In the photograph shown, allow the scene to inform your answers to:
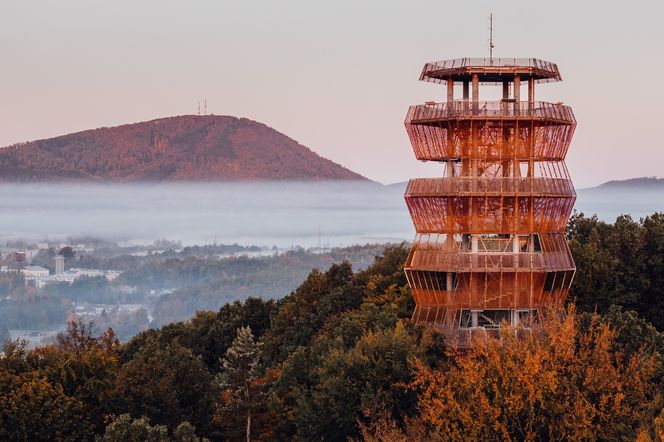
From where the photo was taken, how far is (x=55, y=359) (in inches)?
2712

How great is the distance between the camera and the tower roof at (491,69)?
68750 mm

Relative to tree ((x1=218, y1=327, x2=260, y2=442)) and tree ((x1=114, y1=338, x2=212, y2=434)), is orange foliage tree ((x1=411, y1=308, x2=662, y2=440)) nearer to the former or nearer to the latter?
tree ((x1=218, y1=327, x2=260, y2=442))

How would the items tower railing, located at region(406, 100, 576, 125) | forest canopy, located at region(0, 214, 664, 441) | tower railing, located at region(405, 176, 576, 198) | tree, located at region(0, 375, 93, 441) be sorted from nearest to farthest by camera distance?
forest canopy, located at region(0, 214, 664, 441)
tree, located at region(0, 375, 93, 441)
tower railing, located at region(405, 176, 576, 198)
tower railing, located at region(406, 100, 576, 125)

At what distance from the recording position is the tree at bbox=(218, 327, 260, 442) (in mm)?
69438

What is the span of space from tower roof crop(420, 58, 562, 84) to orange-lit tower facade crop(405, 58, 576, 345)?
0.05m

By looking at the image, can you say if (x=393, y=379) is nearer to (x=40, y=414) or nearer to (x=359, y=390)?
(x=359, y=390)

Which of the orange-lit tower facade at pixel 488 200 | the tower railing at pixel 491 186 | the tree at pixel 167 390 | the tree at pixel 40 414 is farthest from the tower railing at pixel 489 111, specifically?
the tree at pixel 40 414

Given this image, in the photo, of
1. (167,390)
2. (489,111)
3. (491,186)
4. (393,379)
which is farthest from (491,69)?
(167,390)

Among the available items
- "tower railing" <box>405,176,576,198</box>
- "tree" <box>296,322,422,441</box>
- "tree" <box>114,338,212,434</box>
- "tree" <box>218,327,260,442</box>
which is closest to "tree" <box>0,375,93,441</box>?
"tree" <box>114,338,212,434</box>

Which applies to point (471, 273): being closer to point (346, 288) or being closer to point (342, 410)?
point (342, 410)

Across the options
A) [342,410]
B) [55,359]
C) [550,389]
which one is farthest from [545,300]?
[55,359]

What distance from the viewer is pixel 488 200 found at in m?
68.4

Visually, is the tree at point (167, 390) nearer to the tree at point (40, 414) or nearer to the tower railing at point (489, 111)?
the tree at point (40, 414)

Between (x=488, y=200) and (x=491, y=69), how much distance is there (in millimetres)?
6000
